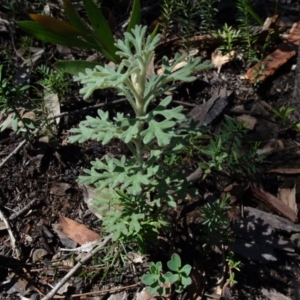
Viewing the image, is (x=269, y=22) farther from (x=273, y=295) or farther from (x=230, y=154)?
(x=273, y=295)

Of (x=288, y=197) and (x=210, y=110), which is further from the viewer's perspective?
(x=210, y=110)

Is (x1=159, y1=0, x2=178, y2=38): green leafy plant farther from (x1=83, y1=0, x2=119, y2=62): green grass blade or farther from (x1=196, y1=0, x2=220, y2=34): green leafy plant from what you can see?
(x1=83, y1=0, x2=119, y2=62): green grass blade

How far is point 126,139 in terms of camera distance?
2.02 metres

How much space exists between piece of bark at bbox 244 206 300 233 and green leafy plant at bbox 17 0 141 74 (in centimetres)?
133

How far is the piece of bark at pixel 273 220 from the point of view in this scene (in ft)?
8.91

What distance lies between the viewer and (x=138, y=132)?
2.21 m

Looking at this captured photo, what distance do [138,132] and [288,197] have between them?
3.45 feet

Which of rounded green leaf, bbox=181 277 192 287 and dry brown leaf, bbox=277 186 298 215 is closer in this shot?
rounded green leaf, bbox=181 277 192 287

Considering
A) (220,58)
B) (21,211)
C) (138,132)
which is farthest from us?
(220,58)

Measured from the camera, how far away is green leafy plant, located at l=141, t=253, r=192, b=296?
231cm

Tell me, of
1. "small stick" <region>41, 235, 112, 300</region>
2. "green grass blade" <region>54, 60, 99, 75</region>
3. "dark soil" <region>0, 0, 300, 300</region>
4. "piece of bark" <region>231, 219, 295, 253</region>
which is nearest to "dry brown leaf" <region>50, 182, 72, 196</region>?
"dark soil" <region>0, 0, 300, 300</region>

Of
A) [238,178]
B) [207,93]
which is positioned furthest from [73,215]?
[207,93]

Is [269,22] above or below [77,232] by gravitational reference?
above

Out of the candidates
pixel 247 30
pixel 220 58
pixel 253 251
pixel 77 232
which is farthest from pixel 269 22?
pixel 77 232
